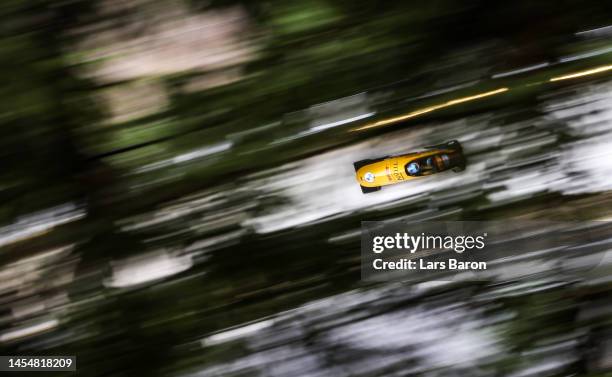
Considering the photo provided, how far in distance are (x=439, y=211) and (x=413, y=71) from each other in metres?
0.30

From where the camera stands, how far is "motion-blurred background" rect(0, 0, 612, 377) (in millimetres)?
1053

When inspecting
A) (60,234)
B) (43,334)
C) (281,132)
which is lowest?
(43,334)

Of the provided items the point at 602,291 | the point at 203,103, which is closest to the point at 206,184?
the point at 203,103

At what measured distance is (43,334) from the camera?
1133 millimetres

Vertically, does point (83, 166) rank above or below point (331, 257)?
above

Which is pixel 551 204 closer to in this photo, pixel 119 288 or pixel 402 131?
pixel 402 131

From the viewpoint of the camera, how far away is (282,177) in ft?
3.59

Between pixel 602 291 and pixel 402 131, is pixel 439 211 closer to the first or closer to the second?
pixel 402 131

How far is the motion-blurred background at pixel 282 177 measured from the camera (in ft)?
3.45

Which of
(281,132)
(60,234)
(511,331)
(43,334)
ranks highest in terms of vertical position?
(281,132)

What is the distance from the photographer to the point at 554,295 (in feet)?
3.67

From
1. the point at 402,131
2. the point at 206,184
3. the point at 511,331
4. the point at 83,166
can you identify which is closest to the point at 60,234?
the point at 83,166

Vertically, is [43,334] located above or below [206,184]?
below

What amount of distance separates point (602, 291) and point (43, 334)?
1214 millimetres
